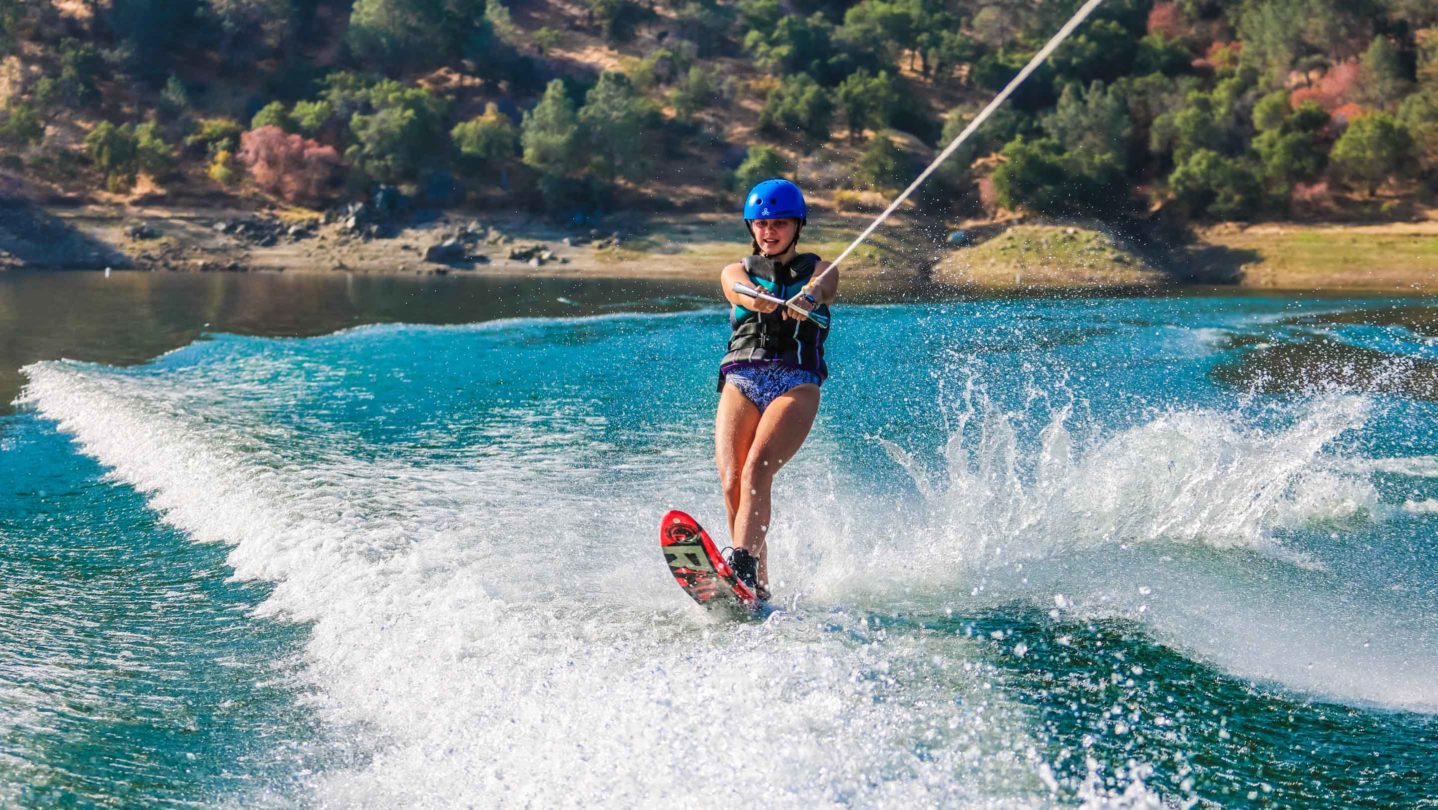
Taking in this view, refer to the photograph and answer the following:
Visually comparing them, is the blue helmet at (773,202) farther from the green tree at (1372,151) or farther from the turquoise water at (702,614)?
the green tree at (1372,151)

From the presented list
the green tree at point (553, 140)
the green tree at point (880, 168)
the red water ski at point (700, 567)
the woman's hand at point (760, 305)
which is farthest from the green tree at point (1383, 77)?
the red water ski at point (700, 567)

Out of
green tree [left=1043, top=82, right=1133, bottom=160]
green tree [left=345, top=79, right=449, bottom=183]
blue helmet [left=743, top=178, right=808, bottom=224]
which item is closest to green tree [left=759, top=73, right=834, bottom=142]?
green tree [left=1043, top=82, right=1133, bottom=160]

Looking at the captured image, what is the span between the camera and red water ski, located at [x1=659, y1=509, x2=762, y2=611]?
5.25 meters

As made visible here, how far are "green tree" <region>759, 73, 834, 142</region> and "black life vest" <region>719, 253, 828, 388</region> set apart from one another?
4187 cm

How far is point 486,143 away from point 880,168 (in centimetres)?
1461

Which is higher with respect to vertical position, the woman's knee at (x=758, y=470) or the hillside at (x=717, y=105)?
the hillside at (x=717, y=105)

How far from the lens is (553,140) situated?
44.1 metres

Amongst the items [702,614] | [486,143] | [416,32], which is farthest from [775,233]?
[416,32]

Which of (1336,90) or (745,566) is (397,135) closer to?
(1336,90)

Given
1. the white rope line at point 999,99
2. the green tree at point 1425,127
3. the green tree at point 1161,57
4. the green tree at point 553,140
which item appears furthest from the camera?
the green tree at point 1161,57

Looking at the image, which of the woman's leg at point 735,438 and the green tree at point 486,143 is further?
the green tree at point 486,143

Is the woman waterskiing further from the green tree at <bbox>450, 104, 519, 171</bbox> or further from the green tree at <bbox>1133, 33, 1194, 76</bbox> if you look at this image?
the green tree at <bbox>1133, 33, 1194, 76</bbox>

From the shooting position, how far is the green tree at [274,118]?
48.1 metres

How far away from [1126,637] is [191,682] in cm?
400
